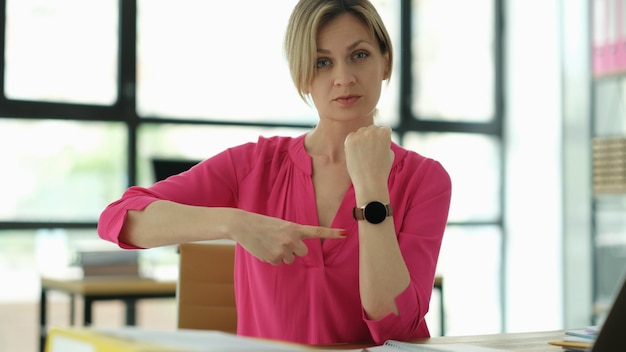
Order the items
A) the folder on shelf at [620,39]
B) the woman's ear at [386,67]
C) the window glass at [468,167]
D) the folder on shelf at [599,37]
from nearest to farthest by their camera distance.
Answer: the woman's ear at [386,67]
the folder on shelf at [620,39]
the folder on shelf at [599,37]
the window glass at [468,167]

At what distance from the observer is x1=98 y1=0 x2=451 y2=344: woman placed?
1.40 m

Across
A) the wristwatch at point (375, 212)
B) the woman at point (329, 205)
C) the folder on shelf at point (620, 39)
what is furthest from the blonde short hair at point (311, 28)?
the folder on shelf at point (620, 39)

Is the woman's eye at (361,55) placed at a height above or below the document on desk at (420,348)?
above

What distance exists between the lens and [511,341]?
1.37 meters

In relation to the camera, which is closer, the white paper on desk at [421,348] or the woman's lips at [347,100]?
the white paper on desk at [421,348]

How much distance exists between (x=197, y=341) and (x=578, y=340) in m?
0.86

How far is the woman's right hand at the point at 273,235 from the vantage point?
121cm

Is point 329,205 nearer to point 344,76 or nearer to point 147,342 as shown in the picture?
point 344,76

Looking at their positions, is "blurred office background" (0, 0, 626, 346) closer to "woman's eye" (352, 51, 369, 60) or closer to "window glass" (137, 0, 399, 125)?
"window glass" (137, 0, 399, 125)

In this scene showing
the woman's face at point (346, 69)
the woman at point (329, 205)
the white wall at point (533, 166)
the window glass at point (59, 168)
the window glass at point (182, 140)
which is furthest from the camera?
the white wall at point (533, 166)

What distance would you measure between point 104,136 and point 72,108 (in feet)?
0.74

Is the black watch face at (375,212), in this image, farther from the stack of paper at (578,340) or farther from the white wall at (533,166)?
the white wall at (533,166)

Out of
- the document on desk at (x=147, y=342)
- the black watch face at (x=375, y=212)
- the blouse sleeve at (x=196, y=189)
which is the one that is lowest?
A: the document on desk at (x=147, y=342)

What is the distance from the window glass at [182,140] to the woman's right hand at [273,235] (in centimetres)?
315
